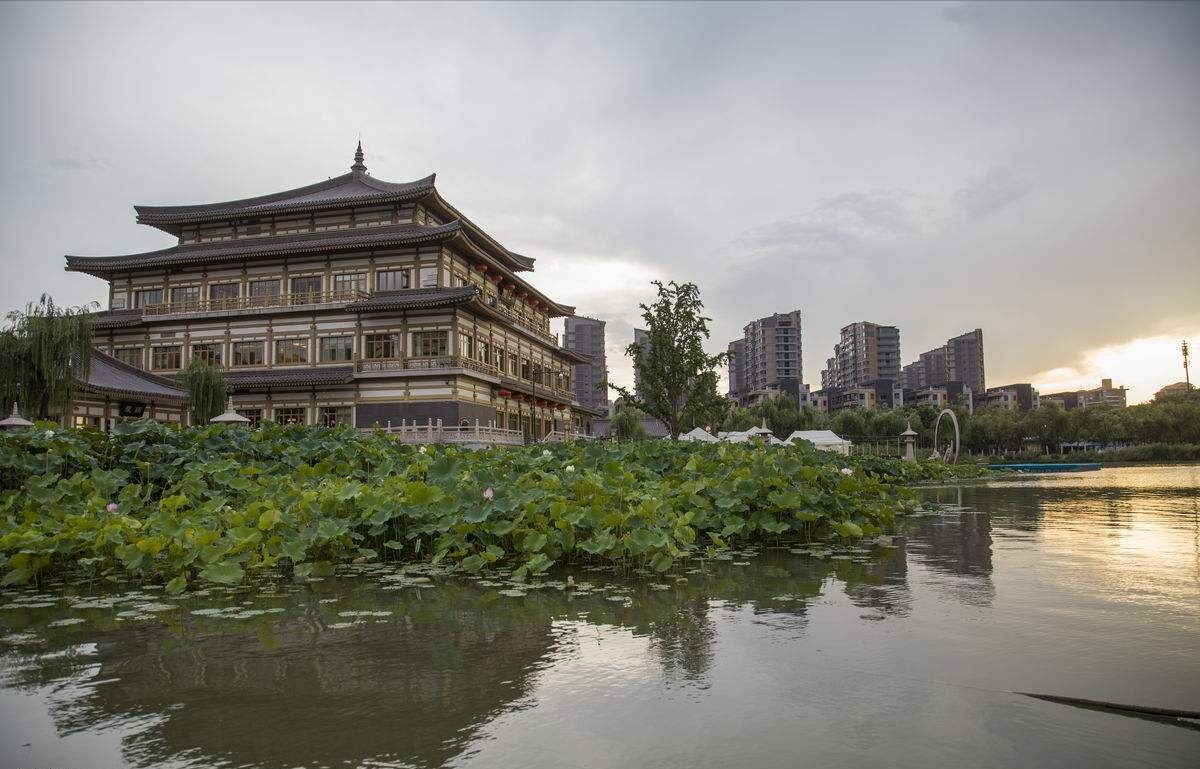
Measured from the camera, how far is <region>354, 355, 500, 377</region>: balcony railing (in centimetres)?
3033

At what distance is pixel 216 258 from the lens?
33.6 meters

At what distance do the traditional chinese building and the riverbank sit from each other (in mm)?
22404

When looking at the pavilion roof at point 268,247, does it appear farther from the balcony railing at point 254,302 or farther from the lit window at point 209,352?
the lit window at point 209,352

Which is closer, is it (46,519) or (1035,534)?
(46,519)

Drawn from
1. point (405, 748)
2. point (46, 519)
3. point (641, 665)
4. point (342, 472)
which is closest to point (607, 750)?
point (405, 748)

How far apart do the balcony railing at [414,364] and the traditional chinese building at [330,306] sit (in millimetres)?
62

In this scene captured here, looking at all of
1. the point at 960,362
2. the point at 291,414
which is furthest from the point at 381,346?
the point at 960,362

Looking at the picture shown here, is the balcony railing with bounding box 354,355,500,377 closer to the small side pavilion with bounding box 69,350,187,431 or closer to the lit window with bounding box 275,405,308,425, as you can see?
the lit window with bounding box 275,405,308,425

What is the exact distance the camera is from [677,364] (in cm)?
1919

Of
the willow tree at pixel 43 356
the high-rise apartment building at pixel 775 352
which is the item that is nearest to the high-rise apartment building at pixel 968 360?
the high-rise apartment building at pixel 775 352

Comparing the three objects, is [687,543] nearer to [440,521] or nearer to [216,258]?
[440,521]

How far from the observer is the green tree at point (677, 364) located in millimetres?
19312

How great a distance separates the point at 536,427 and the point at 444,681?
37.0 metres

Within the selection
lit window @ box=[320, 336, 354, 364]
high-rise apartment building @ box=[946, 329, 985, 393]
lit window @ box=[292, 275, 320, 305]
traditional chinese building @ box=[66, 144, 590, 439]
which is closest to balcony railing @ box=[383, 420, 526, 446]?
traditional chinese building @ box=[66, 144, 590, 439]
